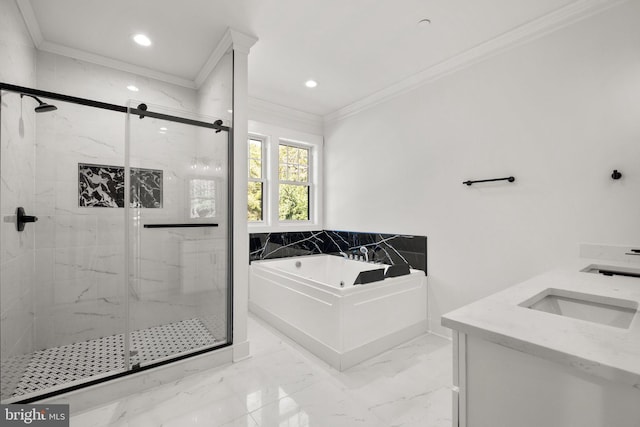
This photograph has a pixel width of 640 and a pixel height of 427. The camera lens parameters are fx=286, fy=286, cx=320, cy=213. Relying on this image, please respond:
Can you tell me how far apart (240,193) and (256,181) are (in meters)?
1.44

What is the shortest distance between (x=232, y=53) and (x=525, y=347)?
262 centimetres

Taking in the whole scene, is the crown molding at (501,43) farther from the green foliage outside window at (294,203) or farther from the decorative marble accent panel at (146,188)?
the decorative marble accent panel at (146,188)

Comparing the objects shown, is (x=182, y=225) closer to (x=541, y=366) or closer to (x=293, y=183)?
(x=293, y=183)

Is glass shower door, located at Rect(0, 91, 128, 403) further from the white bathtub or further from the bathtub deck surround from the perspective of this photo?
the bathtub deck surround

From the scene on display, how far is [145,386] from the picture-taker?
6.36 ft

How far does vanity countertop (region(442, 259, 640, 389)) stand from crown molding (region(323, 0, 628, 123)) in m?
1.94

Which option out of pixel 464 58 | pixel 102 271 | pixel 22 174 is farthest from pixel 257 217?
pixel 464 58

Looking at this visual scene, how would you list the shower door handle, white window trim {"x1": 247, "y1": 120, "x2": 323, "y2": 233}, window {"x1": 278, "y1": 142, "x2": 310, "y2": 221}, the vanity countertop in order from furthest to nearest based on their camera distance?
window {"x1": 278, "y1": 142, "x2": 310, "y2": 221} → white window trim {"x1": 247, "y1": 120, "x2": 323, "y2": 233} → the shower door handle → the vanity countertop

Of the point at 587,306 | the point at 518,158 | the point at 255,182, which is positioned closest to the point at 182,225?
the point at 255,182

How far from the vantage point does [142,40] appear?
2.37 metres

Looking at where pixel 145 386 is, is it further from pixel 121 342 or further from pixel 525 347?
pixel 525 347

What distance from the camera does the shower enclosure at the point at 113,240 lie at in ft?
6.44

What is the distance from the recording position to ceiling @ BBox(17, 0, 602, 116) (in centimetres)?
200

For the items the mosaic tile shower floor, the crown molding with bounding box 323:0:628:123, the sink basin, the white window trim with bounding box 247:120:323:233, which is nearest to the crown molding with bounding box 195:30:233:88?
the white window trim with bounding box 247:120:323:233
